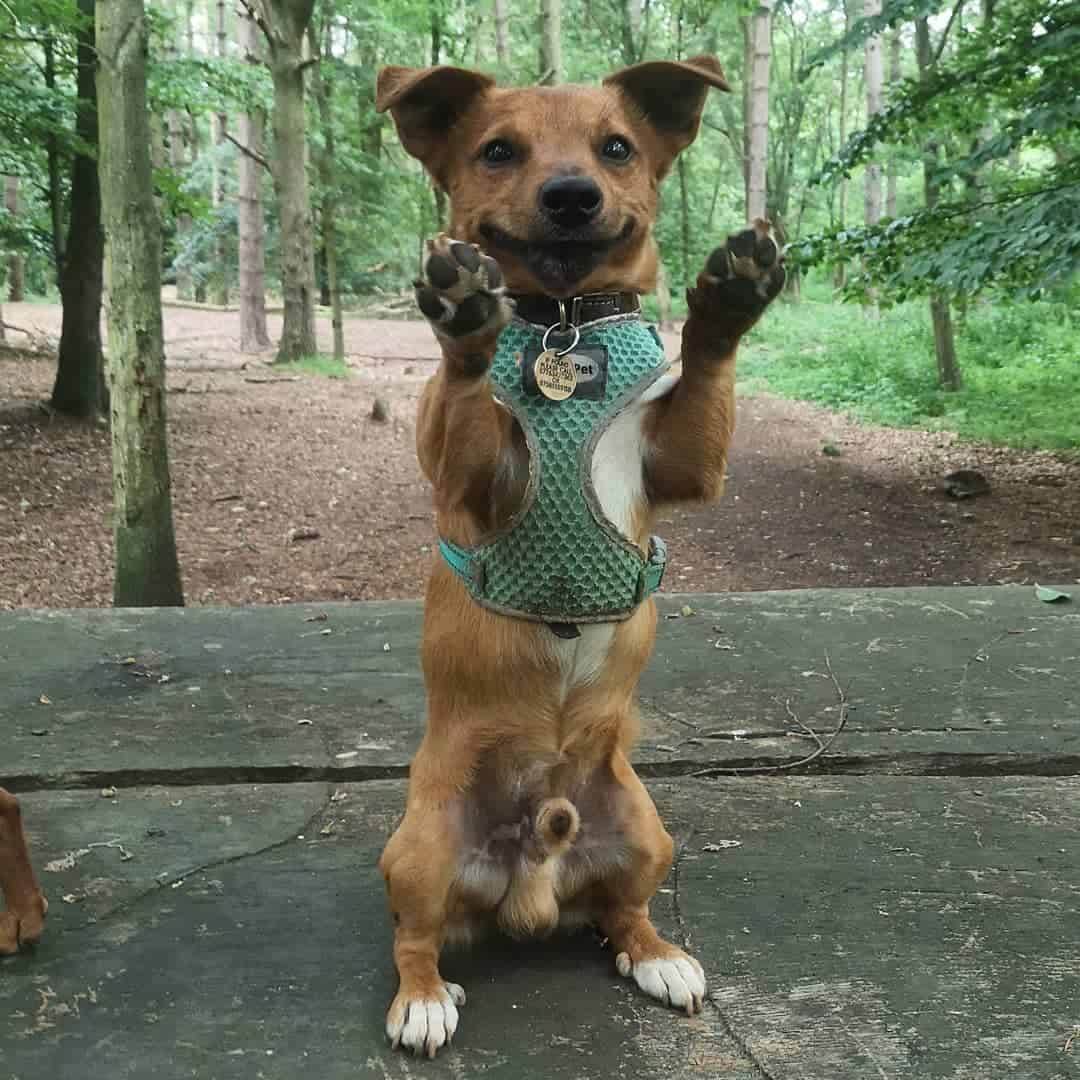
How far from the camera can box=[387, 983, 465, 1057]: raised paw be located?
5.53 feet

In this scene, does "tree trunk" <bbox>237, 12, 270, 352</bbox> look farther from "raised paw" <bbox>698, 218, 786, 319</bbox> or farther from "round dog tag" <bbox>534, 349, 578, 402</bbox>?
"raised paw" <bbox>698, 218, 786, 319</bbox>

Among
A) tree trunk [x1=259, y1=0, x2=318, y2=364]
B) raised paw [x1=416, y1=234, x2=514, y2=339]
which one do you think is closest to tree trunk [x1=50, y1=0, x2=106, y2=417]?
tree trunk [x1=259, y1=0, x2=318, y2=364]

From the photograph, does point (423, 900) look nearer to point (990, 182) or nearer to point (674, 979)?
point (674, 979)

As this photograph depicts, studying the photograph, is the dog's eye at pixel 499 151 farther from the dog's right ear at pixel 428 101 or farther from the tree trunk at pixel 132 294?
the tree trunk at pixel 132 294

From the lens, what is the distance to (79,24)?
6270mm

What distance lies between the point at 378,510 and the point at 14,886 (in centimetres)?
598

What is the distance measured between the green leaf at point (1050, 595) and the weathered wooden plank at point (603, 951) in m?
Result: 1.39

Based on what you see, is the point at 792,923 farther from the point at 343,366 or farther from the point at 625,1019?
the point at 343,366

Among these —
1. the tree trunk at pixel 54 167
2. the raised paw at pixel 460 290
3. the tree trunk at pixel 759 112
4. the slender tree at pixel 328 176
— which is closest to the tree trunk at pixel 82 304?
the tree trunk at pixel 54 167

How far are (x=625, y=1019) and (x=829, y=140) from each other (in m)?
40.5

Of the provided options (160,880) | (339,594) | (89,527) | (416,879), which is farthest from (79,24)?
(416,879)

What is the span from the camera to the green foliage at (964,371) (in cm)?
1065

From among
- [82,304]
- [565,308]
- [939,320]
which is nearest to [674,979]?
[565,308]

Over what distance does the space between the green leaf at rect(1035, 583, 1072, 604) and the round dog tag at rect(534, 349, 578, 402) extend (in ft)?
9.01
